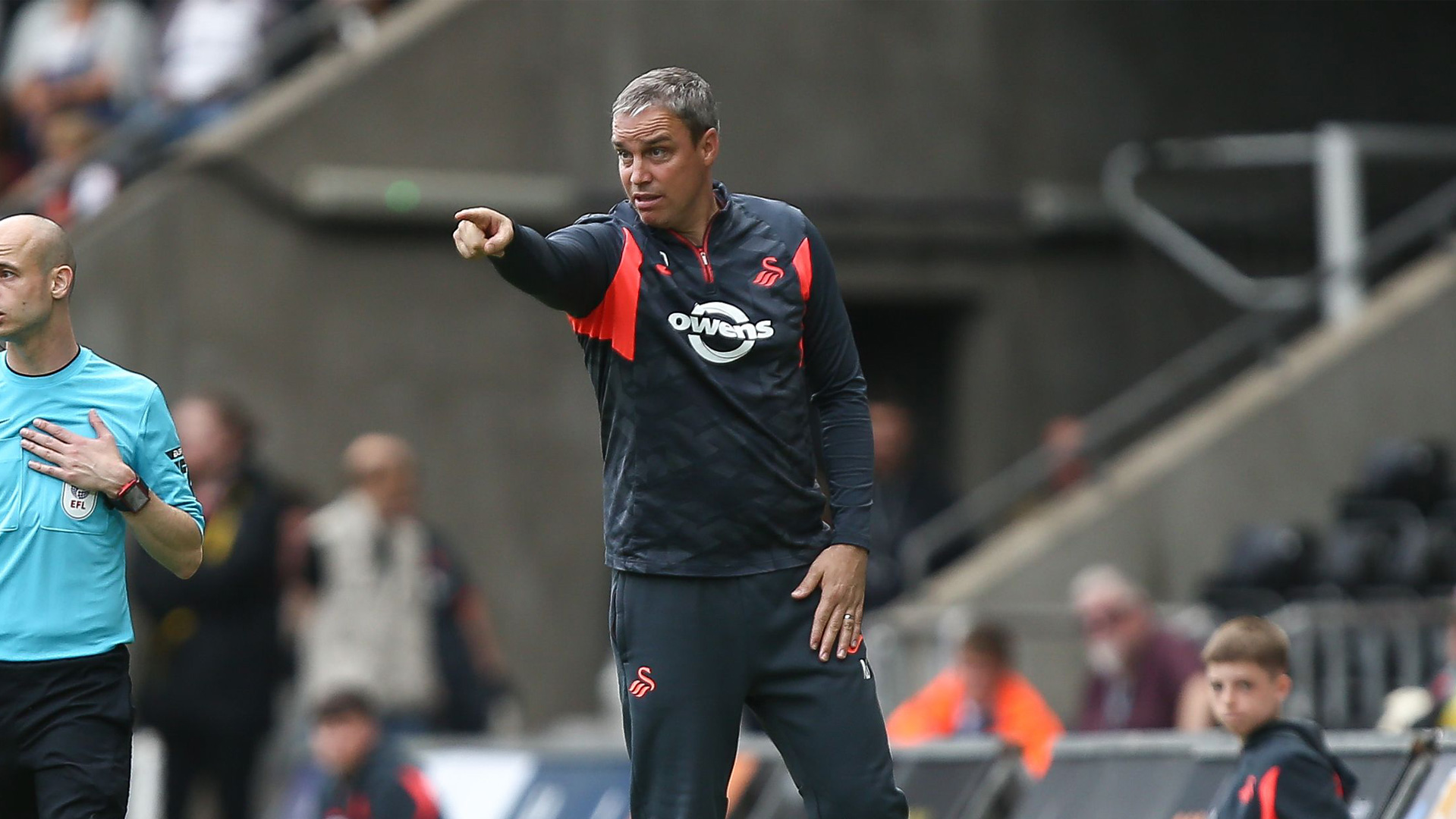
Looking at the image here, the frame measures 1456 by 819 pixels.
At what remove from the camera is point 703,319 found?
5492mm

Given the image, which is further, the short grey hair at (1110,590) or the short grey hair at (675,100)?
the short grey hair at (1110,590)

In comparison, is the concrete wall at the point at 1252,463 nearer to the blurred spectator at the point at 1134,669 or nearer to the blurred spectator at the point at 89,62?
the blurred spectator at the point at 1134,669

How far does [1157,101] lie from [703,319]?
12.7 metres

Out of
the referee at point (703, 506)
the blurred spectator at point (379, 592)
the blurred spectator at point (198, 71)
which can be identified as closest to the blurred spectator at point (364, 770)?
the blurred spectator at point (379, 592)

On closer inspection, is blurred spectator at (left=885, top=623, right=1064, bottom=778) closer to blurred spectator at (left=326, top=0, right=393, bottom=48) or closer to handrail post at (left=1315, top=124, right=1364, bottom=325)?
handrail post at (left=1315, top=124, right=1364, bottom=325)

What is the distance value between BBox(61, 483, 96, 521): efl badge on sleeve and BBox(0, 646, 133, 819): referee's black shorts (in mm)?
347

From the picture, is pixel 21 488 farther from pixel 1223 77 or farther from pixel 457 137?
pixel 1223 77

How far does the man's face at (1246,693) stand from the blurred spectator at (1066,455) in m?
7.95

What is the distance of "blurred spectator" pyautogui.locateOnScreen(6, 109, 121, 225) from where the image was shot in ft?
48.3

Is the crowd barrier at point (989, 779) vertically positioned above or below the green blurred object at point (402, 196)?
below

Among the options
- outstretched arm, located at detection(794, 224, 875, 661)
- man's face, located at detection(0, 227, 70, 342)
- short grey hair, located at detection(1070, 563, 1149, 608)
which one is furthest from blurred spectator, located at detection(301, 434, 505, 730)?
outstretched arm, located at detection(794, 224, 875, 661)

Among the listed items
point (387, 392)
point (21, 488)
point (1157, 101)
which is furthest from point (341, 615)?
point (1157, 101)

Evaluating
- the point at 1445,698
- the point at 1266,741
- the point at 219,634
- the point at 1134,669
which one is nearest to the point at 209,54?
the point at 219,634

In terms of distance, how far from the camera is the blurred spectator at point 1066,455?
15.2 meters
